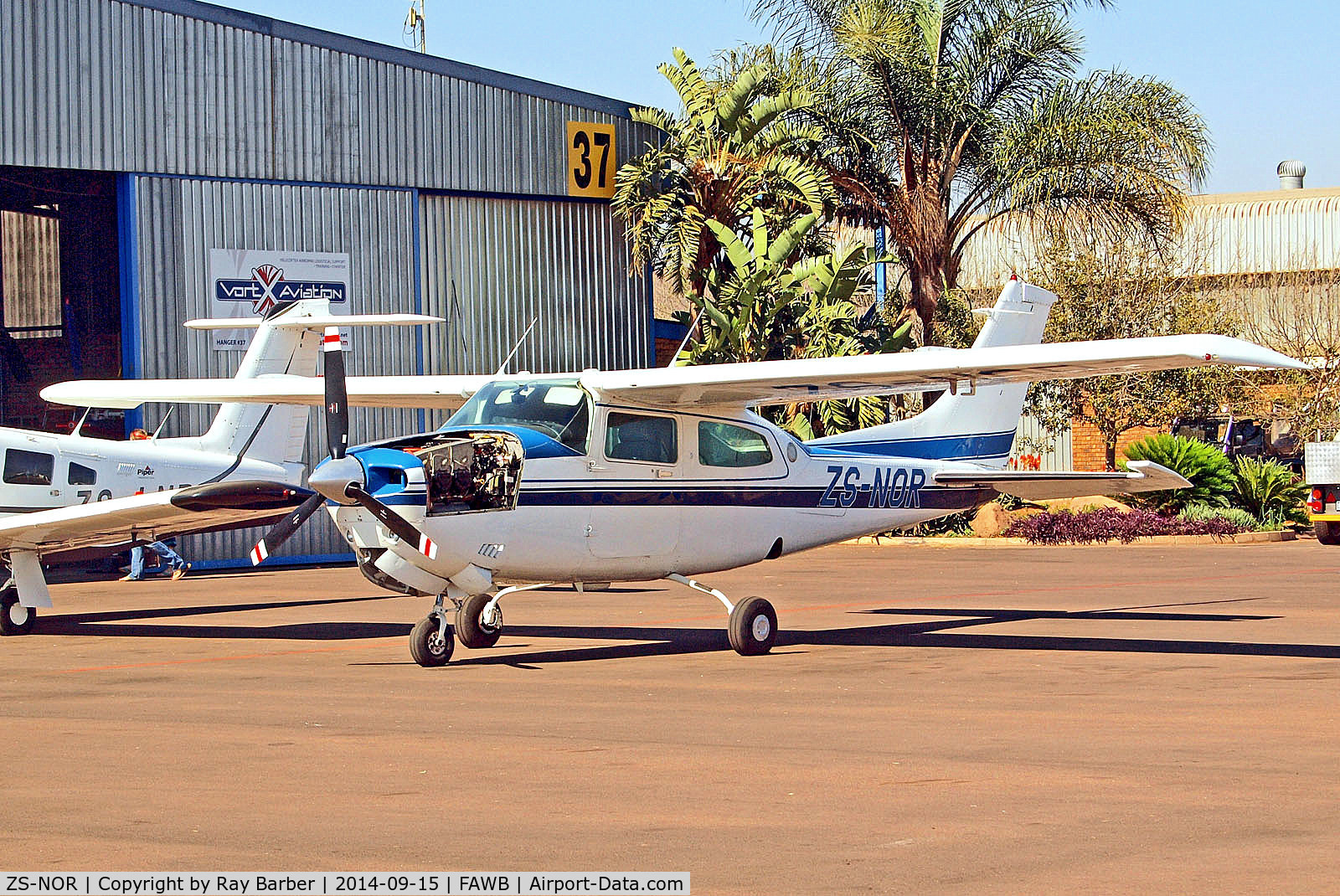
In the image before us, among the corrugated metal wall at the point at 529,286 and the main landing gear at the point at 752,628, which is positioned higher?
the corrugated metal wall at the point at 529,286

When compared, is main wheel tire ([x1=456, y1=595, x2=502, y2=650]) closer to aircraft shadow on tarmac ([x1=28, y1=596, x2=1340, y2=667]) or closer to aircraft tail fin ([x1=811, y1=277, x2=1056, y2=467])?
aircraft shadow on tarmac ([x1=28, y1=596, x2=1340, y2=667])

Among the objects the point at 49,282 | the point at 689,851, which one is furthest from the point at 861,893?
the point at 49,282

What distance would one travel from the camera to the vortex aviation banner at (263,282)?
25781mm

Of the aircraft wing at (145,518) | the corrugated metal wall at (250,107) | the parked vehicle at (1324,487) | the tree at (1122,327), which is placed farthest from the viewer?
the tree at (1122,327)

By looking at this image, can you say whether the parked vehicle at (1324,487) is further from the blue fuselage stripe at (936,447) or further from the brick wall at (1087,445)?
the brick wall at (1087,445)

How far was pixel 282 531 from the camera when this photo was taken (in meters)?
11.8

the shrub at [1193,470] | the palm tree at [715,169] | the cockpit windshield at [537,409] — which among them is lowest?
the shrub at [1193,470]

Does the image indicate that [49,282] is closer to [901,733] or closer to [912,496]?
[912,496]

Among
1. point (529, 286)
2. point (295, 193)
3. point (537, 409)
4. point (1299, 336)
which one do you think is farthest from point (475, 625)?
point (1299, 336)

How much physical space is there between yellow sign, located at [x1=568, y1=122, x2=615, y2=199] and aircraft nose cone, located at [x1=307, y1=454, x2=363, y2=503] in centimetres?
1913

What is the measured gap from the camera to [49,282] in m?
33.0

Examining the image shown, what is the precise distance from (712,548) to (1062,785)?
652 cm

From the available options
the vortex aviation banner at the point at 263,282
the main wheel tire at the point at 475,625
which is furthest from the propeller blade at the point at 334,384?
the vortex aviation banner at the point at 263,282

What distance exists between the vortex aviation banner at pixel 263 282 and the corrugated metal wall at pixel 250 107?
129 cm
